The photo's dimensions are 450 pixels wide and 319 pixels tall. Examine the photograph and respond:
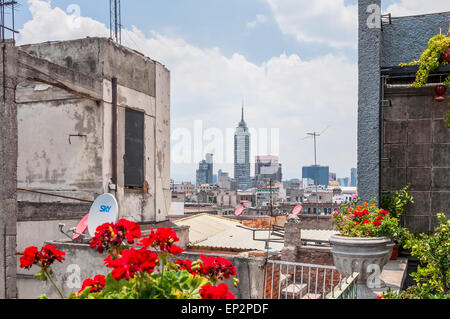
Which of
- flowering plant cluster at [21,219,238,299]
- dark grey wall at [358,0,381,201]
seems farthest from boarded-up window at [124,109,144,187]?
flowering plant cluster at [21,219,238,299]

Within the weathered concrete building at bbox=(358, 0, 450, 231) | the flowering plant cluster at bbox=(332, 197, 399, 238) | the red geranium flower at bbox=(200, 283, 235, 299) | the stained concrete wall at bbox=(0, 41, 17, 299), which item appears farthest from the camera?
the stained concrete wall at bbox=(0, 41, 17, 299)

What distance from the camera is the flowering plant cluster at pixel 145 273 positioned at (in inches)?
102

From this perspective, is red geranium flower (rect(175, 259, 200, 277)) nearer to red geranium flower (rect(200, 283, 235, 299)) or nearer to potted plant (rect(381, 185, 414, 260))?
red geranium flower (rect(200, 283, 235, 299))

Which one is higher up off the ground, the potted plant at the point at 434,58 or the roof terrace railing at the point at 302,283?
the potted plant at the point at 434,58

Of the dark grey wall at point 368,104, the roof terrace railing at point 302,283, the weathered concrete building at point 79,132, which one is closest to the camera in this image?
the roof terrace railing at point 302,283

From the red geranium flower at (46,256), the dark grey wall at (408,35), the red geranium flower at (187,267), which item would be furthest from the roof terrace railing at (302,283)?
the dark grey wall at (408,35)

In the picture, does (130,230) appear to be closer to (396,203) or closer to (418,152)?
(396,203)

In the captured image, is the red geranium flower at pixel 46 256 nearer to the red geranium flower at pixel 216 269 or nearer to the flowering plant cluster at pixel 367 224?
the red geranium flower at pixel 216 269

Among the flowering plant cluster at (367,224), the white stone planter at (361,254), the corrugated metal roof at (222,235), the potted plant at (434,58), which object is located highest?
the potted plant at (434,58)

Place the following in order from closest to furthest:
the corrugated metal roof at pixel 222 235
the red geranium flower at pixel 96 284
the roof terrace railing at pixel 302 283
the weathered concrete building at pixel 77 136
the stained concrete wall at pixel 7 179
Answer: the red geranium flower at pixel 96 284
the roof terrace railing at pixel 302 283
the stained concrete wall at pixel 7 179
the weathered concrete building at pixel 77 136
the corrugated metal roof at pixel 222 235

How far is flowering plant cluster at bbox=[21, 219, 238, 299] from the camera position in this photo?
8.52ft

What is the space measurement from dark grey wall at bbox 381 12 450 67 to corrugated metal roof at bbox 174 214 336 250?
30.2 ft

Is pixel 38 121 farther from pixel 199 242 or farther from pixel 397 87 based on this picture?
pixel 397 87

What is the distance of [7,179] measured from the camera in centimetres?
945
